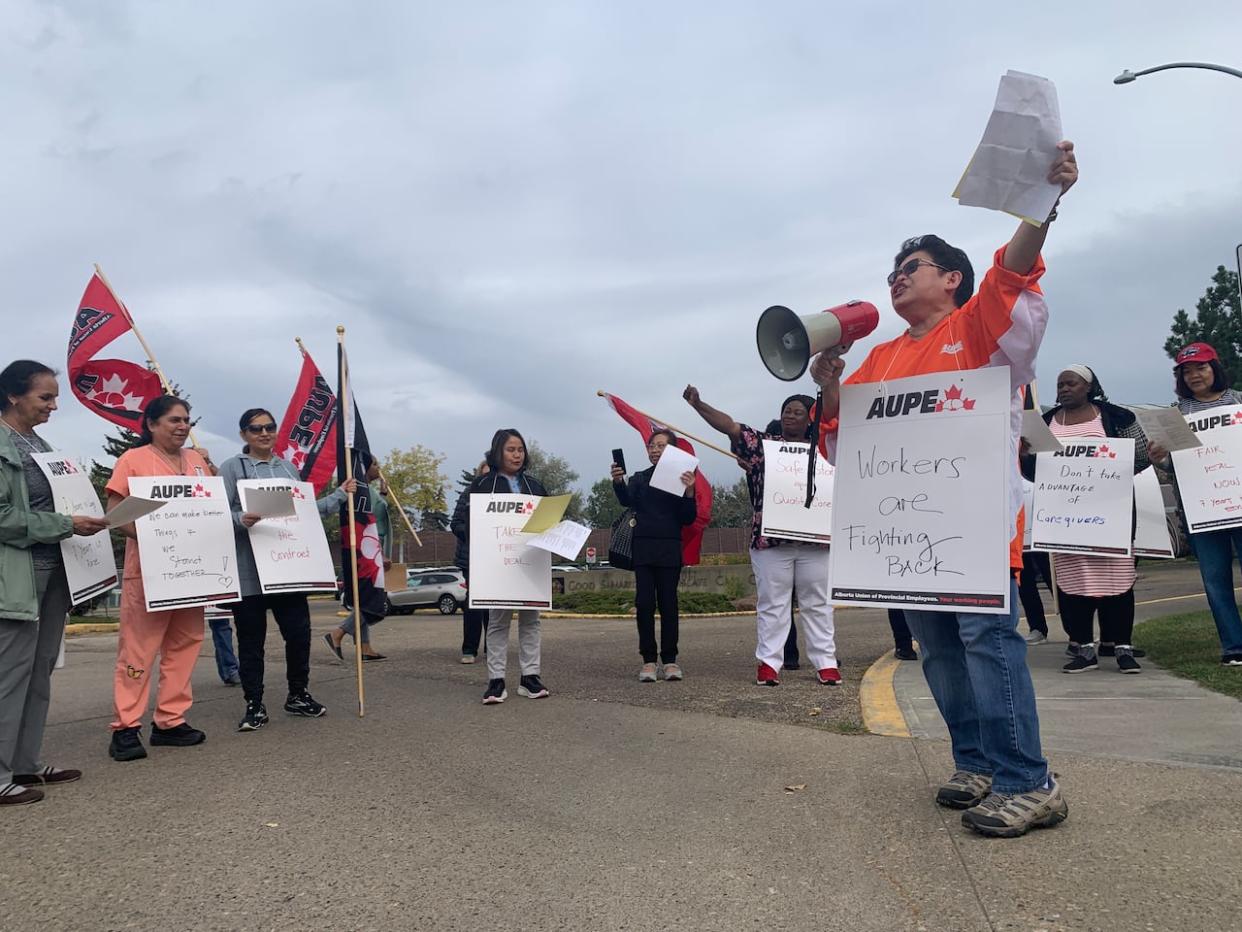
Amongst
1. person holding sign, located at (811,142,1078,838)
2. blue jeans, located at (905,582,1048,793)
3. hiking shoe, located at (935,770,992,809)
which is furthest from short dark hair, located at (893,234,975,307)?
hiking shoe, located at (935,770,992,809)

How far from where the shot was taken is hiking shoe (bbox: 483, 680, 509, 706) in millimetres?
6242

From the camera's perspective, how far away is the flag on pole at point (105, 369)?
22.6 ft

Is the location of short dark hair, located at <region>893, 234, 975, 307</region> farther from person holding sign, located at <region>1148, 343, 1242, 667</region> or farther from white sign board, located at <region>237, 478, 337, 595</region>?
white sign board, located at <region>237, 478, 337, 595</region>

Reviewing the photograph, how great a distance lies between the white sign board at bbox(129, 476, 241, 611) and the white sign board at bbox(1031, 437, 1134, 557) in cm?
523

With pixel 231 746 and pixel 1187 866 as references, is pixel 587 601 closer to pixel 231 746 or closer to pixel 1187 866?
pixel 231 746

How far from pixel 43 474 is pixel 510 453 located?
3067 mm

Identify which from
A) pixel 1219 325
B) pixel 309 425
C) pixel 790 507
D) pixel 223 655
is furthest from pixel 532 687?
pixel 1219 325

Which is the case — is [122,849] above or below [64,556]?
below

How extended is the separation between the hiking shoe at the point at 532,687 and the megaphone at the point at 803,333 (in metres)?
3.72

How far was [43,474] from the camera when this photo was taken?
14.9ft

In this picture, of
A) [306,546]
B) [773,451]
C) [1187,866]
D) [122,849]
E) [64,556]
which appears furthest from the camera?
[773,451]

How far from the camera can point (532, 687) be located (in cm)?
655

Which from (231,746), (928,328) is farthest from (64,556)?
(928,328)

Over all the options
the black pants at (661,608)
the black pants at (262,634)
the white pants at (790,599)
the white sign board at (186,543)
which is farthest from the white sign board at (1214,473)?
the white sign board at (186,543)
